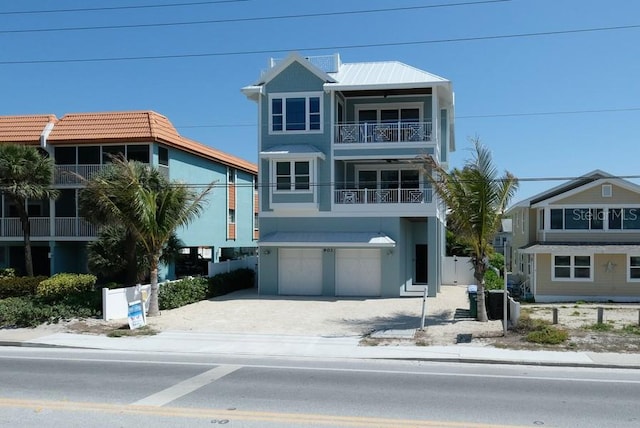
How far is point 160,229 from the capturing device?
2119cm

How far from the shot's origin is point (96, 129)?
101 feet

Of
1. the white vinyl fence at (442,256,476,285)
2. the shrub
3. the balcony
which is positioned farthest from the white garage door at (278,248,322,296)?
the shrub

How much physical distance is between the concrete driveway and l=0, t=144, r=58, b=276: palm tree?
9.73 meters

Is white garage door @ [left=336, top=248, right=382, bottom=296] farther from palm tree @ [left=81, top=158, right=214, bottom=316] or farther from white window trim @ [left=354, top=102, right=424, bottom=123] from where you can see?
palm tree @ [left=81, top=158, right=214, bottom=316]

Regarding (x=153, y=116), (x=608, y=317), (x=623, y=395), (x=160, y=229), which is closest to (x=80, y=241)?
(x=153, y=116)

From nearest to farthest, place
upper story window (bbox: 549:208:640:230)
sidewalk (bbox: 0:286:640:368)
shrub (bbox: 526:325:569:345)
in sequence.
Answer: sidewalk (bbox: 0:286:640:368) → shrub (bbox: 526:325:569:345) → upper story window (bbox: 549:208:640:230)

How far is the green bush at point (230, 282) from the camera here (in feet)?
88.7

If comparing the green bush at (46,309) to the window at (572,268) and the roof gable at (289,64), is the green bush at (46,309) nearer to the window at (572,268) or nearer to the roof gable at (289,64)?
the roof gable at (289,64)

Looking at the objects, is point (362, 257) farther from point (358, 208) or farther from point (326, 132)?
point (326, 132)

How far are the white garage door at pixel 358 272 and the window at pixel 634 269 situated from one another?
1134 centimetres

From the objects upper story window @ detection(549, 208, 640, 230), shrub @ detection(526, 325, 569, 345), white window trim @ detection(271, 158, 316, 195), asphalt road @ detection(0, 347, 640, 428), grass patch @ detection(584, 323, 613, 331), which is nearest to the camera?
asphalt road @ detection(0, 347, 640, 428)

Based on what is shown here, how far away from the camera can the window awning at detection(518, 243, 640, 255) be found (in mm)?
26797

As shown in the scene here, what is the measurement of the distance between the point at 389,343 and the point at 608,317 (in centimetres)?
967

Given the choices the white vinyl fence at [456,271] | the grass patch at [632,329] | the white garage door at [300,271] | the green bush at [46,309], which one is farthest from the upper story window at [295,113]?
the grass patch at [632,329]
